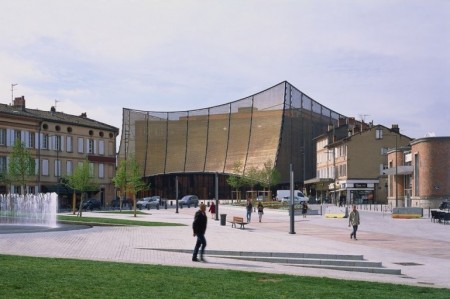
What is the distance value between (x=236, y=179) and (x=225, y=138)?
1722cm

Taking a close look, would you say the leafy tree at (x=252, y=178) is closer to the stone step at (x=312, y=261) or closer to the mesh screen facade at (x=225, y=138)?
the mesh screen facade at (x=225, y=138)

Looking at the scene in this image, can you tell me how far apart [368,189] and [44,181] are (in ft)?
135

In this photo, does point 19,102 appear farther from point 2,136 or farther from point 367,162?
point 367,162

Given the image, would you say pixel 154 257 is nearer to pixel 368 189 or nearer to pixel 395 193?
pixel 395 193

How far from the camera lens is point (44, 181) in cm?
7150

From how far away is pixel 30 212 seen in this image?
145 feet

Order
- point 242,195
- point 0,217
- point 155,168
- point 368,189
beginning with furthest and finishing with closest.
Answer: point 155,168 → point 242,195 → point 368,189 → point 0,217

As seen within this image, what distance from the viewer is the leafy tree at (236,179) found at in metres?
93.5

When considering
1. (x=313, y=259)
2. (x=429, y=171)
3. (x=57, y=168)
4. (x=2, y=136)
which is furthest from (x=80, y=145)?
(x=313, y=259)

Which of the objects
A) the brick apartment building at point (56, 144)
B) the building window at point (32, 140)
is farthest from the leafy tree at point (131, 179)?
the building window at point (32, 140)

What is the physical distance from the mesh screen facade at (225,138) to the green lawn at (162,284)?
88199 millimetres

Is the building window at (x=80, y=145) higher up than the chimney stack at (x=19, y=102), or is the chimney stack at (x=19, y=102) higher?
the chimney stack at (x=19, y=102)

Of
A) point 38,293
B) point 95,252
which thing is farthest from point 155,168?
point 38,293

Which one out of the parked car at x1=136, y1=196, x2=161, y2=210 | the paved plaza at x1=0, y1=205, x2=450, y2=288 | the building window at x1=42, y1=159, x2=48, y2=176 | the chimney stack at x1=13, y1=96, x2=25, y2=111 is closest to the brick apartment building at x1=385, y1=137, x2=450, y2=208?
the parked car at x1=136, y1=196, x2=161, y2=210
